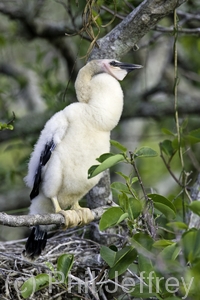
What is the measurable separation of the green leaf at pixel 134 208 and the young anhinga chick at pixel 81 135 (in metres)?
0.70

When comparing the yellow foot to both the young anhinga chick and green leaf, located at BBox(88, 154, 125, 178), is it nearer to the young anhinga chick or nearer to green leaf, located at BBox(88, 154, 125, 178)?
the young anhinga chick

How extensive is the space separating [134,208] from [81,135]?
30.8 inches

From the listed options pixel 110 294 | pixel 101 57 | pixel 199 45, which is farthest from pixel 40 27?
pixel 110 294

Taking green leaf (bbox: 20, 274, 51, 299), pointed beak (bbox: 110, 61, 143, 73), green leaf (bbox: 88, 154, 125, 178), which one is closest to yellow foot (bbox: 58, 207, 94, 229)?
green leaf (bbox: 20, 274, 51, 299)

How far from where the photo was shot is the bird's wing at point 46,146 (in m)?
3.51

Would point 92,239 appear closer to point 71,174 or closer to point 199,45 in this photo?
point 71,174

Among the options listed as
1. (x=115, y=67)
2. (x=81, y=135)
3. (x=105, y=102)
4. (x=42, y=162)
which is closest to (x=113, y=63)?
(x=115, y=67)

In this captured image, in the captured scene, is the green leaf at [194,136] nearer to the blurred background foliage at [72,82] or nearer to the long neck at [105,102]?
the long neck at [105,102]

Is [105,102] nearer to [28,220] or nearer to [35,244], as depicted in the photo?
[28,220]

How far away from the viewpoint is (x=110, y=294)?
12.2 feet

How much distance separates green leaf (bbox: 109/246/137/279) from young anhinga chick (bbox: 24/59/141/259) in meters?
0.64

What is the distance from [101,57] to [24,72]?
2.99 m

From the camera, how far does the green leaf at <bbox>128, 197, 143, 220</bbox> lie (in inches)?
110

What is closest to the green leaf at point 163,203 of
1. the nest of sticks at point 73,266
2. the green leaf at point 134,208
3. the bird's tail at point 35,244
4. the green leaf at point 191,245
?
the green leaf at point 134,208
